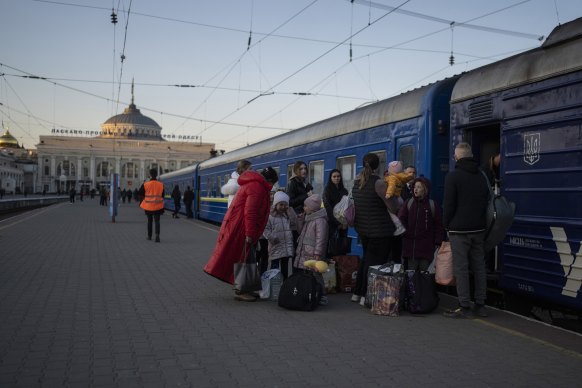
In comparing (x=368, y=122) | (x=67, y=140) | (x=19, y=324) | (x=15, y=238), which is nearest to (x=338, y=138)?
(x=368, y=122)

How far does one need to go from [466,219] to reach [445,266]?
675 millimetres

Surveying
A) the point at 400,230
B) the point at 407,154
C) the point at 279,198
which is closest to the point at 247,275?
the point at 279,198

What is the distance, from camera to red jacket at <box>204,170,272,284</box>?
7.70 metres

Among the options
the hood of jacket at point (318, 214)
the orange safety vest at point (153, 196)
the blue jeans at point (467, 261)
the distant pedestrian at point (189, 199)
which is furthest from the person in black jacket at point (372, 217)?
the distant pedestrian at point (189, 199)

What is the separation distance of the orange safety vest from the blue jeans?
34.7ft

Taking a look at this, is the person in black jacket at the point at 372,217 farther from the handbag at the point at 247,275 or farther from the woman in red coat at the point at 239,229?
the handbag at the point at 247,275

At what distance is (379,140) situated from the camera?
1016 cm

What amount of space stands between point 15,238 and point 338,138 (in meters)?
9.44

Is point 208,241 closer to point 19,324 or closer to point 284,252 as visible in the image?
point 284,252

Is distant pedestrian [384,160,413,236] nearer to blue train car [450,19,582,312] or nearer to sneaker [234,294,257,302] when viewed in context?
blue train car [450,19,582,312]

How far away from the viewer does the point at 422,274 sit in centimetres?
707

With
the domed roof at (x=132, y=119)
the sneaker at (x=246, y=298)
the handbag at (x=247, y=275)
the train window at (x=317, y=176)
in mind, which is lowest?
the sneaker at (x=246, y=298)

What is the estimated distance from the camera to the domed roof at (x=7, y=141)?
143 meters

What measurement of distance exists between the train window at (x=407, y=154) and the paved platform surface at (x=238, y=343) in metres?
2.26
